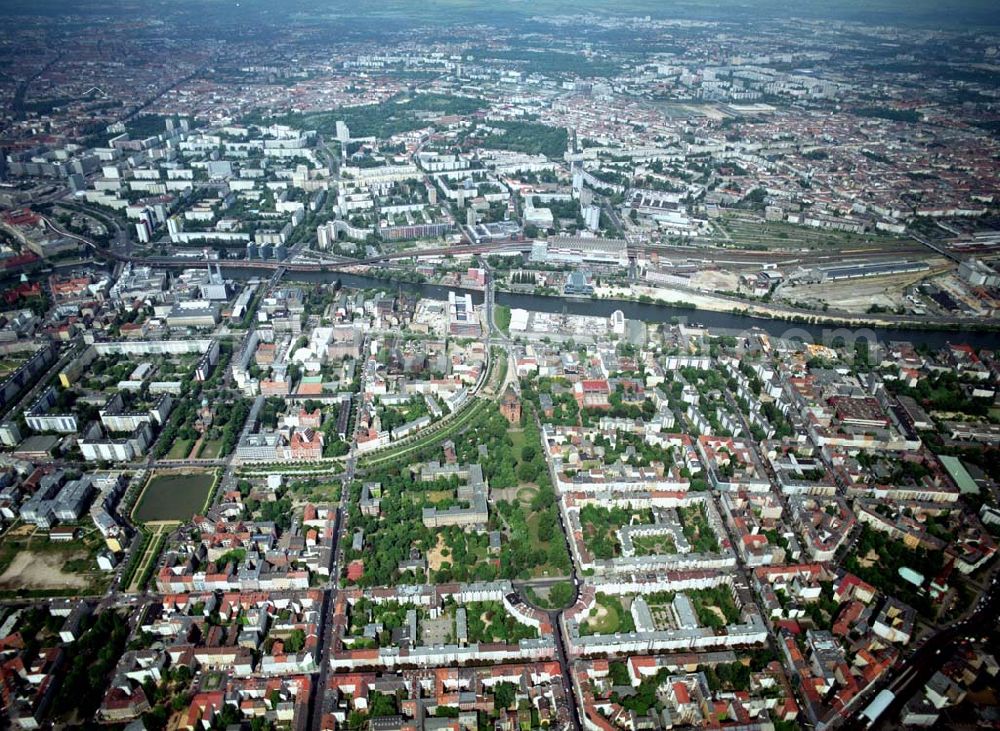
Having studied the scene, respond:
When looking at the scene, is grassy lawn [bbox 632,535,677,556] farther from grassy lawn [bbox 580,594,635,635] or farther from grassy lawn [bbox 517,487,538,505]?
grassy lawn [bbox 517,487,538,505]

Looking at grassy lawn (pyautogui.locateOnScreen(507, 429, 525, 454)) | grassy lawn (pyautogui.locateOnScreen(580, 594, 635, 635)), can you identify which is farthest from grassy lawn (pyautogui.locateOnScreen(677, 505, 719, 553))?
grassy lawn (pyautogui.locateOnScreen(507, 429, 525, 454))

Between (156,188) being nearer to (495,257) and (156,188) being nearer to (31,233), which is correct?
(31,233)

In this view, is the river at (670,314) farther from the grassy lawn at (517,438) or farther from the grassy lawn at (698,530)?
the grassy lawn at (698,530)

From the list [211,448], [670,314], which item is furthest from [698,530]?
[211,448]

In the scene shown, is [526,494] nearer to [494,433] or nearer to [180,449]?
[494,433]

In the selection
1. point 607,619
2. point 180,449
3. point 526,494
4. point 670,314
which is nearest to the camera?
point 607,619

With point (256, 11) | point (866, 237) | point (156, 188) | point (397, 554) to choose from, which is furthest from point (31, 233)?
point (256, 11)
